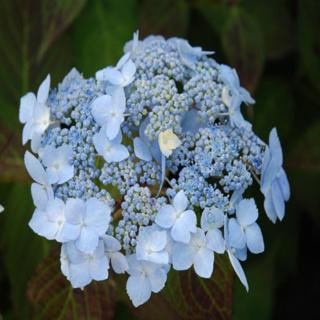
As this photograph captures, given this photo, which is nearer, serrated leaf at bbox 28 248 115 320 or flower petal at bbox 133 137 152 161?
flower petal at bbox 133 137 152 161

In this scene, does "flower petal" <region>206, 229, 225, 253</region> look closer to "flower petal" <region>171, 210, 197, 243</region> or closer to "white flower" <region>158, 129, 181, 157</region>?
"flower petal" <region>171, 210, 197, 243</region>

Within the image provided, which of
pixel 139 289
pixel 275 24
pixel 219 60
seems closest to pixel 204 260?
pixel 139 289

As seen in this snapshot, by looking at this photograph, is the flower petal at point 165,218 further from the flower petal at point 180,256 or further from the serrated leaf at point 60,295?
the serrated leaf at point 60,295

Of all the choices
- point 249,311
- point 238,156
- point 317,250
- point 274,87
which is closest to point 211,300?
point 238,156

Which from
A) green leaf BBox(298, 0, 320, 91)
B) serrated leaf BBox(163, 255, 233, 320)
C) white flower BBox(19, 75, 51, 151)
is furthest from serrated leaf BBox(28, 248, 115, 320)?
green leaf BBox(298, 0, 320, 91)

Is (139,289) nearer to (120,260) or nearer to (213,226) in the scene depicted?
(120,260)

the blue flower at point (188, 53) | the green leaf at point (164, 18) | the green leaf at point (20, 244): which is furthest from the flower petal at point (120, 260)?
the green leaf at point (164, 18)

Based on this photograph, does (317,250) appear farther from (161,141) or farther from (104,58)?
(161,141)
